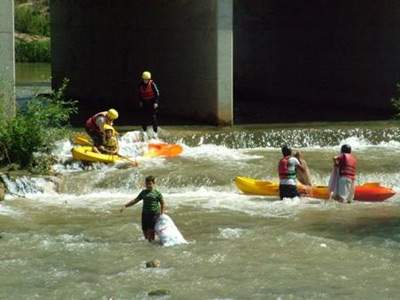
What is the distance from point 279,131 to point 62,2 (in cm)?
1231

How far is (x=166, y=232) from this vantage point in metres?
10.7

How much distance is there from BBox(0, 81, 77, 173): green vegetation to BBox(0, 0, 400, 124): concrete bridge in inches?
239

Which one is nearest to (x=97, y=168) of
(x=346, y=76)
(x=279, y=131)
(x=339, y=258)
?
(x=279, y=131)

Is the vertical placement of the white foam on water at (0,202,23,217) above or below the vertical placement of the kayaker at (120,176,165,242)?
below

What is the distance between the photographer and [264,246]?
35.1 feet

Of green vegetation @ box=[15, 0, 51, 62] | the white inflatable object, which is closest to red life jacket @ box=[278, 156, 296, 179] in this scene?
the white inflatable object

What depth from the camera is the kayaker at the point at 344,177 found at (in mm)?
13711

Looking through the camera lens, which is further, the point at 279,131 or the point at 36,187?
the point at 279,131

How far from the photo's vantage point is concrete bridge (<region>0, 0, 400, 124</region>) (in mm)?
21172

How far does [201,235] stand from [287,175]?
2878 mm

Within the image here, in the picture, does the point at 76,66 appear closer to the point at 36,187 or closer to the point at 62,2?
the point at 62,2

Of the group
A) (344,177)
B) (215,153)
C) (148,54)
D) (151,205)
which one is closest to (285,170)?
(344,177)

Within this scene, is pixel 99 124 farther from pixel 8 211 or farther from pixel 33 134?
pixel 8 211

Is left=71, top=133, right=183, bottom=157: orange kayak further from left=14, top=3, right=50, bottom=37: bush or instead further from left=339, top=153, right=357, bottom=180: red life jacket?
left=14, top=3, right=50, bottom=37: bush
